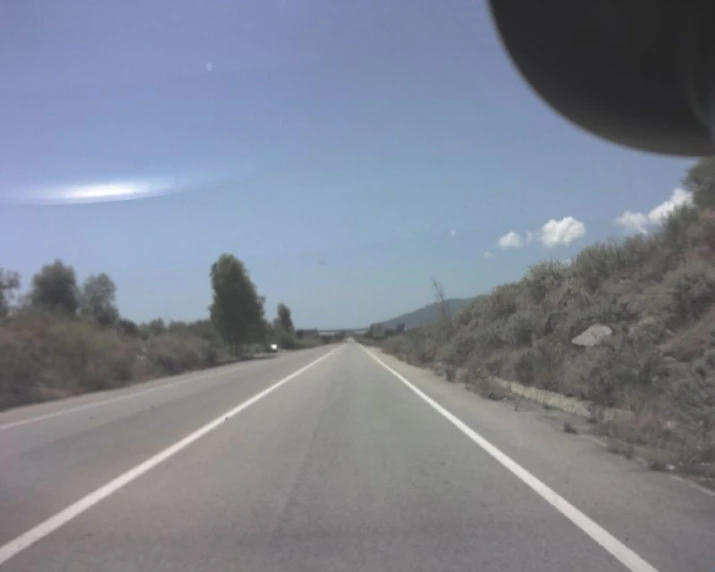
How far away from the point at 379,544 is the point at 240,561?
46.9 inches

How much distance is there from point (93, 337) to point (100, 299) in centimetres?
3540

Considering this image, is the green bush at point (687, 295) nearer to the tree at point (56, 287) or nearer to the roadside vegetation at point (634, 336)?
the roadside vegetation at point (634, 336)

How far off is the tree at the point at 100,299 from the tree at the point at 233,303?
1174 centimetres

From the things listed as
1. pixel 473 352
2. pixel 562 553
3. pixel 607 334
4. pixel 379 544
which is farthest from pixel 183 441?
pixel 473 352

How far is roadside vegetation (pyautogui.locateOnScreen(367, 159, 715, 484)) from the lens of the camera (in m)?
13.4

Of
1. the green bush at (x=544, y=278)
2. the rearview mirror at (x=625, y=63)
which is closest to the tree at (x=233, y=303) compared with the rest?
the green bush at (x=544, y=278)

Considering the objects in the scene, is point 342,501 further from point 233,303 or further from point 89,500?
point 233,303

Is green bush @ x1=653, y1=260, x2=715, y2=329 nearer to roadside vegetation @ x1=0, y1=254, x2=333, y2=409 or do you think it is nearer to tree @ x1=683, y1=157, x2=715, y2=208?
tree @ x1=683, y1=157, x2=715, y2=208

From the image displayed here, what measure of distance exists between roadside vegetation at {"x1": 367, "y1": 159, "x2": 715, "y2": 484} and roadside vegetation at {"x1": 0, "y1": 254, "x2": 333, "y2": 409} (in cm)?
1587

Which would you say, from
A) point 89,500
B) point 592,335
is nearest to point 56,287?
point 592,335

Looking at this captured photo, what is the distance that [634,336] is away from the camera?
69.2 ft

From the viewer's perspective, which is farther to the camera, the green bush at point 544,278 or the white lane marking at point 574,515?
the green bush at point 544,278

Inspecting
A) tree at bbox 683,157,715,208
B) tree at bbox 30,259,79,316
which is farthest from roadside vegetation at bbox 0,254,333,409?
tree at bbox 683,157,715,208

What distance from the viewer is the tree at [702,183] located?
83.9ft
